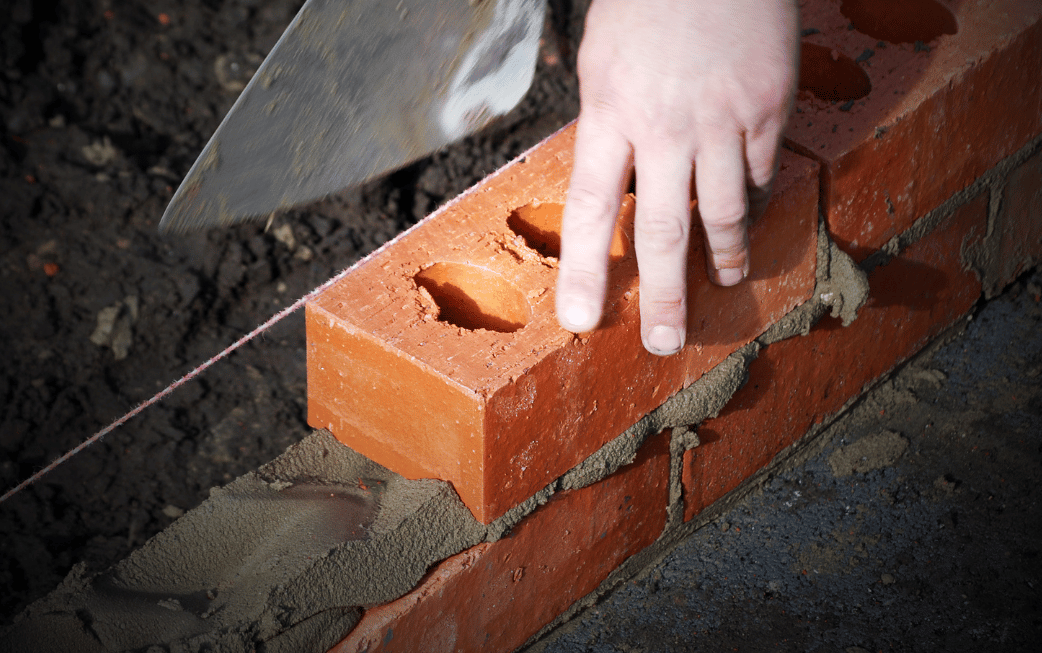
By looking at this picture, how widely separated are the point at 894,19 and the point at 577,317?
155cm

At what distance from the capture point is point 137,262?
3.31m

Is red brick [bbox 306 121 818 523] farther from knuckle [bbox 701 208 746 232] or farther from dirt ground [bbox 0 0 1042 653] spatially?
dirt ground [bbox 0 0 1042 653]

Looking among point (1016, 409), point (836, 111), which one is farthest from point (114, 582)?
point (1016, 409)

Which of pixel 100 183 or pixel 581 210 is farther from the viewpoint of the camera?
pixel 100 183

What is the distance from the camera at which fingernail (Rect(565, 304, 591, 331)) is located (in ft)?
5.33

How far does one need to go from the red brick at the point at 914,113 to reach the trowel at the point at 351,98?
710mm

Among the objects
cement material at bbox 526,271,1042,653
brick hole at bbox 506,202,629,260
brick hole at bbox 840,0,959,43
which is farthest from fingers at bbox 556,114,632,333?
brick hole at bbox 840,0,959,43

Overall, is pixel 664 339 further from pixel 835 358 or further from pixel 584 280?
pixel 835 358

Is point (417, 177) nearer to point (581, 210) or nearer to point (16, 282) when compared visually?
point (16, 282)

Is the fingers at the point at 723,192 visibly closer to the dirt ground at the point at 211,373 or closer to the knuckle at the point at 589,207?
the knuckle at the point at 589,207

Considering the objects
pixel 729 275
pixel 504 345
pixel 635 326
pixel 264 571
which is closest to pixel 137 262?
pixel 264 571

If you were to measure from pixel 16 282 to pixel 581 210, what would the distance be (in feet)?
7.99

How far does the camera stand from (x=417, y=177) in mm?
3668

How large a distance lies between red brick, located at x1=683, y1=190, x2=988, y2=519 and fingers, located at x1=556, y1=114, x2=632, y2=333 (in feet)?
2.09
